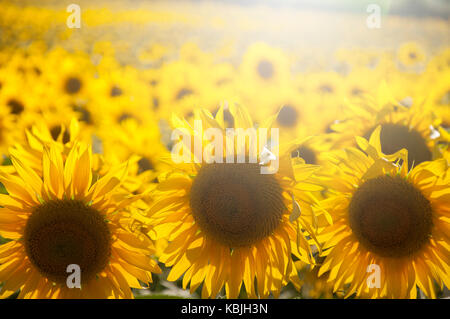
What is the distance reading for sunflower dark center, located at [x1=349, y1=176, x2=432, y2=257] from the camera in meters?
1.01

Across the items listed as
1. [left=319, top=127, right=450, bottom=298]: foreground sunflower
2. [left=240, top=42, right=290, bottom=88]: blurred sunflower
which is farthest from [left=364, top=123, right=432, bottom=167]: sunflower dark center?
[left=240, top=42, right=290, bottom=88]: blurred sunflower

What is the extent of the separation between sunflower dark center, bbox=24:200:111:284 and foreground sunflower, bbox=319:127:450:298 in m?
0.51

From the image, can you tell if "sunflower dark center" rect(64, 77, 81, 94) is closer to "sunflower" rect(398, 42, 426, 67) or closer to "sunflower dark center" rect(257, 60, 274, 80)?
"sunflower dark center" rect(257, 60, 274, 80)

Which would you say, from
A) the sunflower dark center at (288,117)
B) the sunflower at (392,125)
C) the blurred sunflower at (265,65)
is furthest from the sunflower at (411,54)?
the sunflower at (392,125)

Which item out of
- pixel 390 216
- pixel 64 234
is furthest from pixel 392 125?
pixel 64 234

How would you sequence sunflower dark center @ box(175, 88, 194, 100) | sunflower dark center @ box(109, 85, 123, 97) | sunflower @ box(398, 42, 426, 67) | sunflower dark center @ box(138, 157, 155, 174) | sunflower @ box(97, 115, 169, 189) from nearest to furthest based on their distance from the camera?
1. sunflower @ box(97, 115, 169, 189)
2. sunflower dark center @ box(138, 157, 155, 174)
3. sunflower dark center @ box(109, 85, 123, 97)
4. sunflower dark center @ box(175, 88, 194, 100)
5. sunflower @ box(398, 42, 426, 67)

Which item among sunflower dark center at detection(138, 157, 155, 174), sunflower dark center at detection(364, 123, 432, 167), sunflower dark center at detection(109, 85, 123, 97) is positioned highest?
sunflower dark center at detection(109, 85, 123, 97)

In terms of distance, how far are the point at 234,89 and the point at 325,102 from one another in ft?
1.36

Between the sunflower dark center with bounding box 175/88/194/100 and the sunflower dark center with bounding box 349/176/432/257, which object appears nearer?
the sunflower dark center with bounding box 349/176/432/257

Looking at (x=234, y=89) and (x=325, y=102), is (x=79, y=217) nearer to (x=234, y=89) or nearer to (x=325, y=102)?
(x=234, y=89)

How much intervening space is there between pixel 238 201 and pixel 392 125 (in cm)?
55

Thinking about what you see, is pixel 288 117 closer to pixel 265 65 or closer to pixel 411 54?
pixel 265 65

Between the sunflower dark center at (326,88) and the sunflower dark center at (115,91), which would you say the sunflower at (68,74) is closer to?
the sunflower dark center at (115,91)
